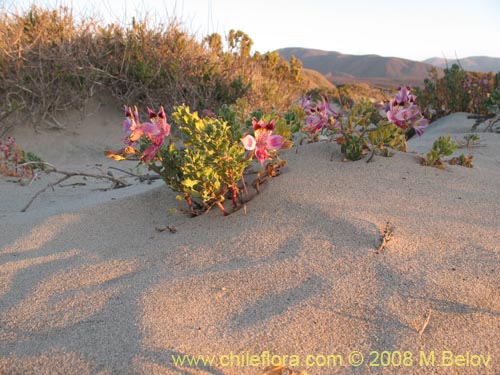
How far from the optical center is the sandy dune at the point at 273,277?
52.8 inches

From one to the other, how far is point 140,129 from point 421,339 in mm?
1448

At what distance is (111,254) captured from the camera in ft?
6.68

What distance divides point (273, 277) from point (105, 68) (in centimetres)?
499

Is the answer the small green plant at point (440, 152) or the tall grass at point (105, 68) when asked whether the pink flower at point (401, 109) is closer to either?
the small green plant at point (440, 152)

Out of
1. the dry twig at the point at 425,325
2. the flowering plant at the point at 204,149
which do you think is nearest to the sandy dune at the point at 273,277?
the dry twig at the point at 425,325

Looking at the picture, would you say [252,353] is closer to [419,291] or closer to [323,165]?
[419,291]

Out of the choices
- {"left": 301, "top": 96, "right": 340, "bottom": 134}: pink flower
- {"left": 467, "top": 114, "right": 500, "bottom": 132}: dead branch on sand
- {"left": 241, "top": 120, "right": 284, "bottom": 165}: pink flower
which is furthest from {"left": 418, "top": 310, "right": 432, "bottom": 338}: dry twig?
{"left": 467, "top": 114, "right": 500, "bottom": 132}: dead branch on sand

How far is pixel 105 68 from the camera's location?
19.2 ft

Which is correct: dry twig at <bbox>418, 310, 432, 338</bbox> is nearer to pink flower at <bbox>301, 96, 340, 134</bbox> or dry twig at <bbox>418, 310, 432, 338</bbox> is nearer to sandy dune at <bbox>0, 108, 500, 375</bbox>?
sandy dune at <bbox>0, 108, 500, 375</bbox>

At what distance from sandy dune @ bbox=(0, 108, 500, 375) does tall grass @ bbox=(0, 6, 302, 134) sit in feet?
10.3

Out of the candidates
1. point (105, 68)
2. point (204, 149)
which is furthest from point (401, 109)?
point (105, 68)

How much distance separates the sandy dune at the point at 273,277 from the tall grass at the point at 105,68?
3.15 m

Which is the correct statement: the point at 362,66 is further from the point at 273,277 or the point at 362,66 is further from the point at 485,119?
the point at 273,277

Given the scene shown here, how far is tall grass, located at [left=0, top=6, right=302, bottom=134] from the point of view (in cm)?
552
